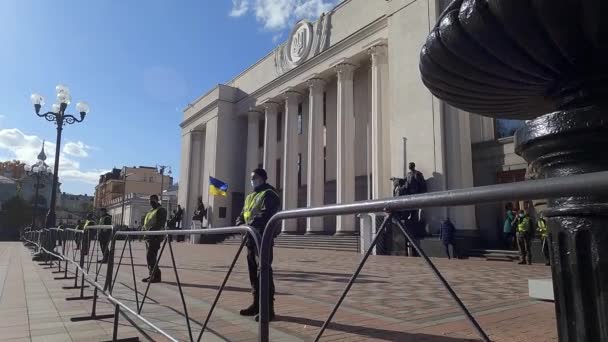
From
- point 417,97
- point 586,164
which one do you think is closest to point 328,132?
point 417,97

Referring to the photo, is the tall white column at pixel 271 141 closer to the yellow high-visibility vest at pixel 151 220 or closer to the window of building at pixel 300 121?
the window of building at pixel 300 121

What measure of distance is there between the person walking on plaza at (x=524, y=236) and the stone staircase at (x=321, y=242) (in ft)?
22.5

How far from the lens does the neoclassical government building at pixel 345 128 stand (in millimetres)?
16656

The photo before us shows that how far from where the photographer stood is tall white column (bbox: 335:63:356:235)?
71.0ft

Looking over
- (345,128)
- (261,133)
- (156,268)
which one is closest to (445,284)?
(156,268)

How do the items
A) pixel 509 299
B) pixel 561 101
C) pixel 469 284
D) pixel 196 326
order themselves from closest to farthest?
pixel 561 101 < pixel 196 326 < pixel 509 299 < pixel 469 284

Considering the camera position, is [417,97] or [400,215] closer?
[400,215]

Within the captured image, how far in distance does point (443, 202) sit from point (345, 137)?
2088 cm

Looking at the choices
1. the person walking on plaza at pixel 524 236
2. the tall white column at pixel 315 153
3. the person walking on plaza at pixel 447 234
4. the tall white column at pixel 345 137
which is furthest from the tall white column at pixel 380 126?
the person walking on plaza at pixel 524 236

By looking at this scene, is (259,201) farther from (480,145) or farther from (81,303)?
(480,145)

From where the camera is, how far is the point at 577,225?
62.3 inches

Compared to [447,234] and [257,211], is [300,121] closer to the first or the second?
[447,234]

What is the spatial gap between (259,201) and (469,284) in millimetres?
4417

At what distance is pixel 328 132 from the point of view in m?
26.1
